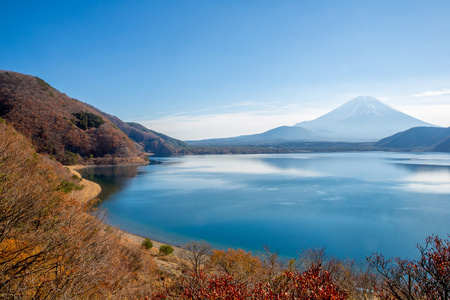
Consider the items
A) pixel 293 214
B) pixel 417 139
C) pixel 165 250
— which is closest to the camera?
pixel 165 250

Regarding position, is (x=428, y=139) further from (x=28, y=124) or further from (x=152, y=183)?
(x=28, y=124)

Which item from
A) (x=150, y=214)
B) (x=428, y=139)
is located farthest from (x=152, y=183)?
(x=428, y=139)

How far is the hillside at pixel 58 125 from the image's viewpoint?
1795 inches

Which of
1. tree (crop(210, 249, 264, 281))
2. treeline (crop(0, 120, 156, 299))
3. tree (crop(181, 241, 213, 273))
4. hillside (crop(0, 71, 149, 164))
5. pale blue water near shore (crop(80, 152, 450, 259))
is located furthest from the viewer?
hillside (crop(0, 71, 149, 164))

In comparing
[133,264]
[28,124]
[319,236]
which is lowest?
[319,236]

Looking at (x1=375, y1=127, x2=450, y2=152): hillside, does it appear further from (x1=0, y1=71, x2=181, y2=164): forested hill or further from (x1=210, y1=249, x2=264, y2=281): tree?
(x1=210, y1=249, x2=264, y2=281): tree

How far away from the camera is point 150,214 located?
19.7m

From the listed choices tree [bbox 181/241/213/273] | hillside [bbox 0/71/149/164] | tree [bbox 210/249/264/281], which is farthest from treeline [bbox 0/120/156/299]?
hillside [bbox 0/71/149/164]

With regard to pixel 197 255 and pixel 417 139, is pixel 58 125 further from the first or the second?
pixel 417 139

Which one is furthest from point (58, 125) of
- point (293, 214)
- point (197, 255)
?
point (197, 255)

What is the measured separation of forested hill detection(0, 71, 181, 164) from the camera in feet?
150

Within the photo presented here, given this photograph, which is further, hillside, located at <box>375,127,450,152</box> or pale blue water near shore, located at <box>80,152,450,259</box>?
hillside, located at <box>375,127,450,152</box>

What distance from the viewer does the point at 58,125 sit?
49.9 metres

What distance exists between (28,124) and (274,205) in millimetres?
47591
